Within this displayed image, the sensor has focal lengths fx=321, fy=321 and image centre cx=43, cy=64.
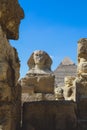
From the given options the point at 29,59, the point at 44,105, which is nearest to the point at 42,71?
the point at 29,59

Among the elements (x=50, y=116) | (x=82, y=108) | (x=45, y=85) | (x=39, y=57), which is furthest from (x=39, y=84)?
(x=50, y=116)

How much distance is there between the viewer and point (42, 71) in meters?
13.7

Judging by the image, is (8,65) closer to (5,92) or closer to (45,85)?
(5,92)

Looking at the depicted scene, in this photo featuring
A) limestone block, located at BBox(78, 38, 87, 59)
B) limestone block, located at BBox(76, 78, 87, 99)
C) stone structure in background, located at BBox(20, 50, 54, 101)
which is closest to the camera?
limestone block, located at BBox(76, 78, 87, 99)

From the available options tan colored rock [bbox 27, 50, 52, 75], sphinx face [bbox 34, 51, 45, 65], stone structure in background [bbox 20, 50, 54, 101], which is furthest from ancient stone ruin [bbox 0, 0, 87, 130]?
→ sphinx face [bbox 34, 51, 45, 65]

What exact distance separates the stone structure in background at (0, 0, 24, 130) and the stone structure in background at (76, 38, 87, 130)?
7.47 feet

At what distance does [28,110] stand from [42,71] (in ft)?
22.1

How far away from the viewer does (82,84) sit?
1002 centimetres

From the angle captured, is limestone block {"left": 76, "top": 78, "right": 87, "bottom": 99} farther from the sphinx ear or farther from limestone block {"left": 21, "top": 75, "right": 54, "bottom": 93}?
the sphinx ear

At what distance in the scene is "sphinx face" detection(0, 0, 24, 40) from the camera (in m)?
5.57

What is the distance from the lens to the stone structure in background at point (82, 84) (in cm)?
862

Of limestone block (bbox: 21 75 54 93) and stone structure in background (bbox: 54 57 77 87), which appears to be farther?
stone structure in background (bbox: 54 57 77 87)

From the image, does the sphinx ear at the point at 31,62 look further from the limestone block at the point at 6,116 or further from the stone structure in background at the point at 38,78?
the limestone block at the point at 6,116

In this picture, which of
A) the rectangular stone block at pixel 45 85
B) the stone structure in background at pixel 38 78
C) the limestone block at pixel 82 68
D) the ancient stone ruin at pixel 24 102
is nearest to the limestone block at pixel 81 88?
the ancient stone ruin at pixel 24 102
